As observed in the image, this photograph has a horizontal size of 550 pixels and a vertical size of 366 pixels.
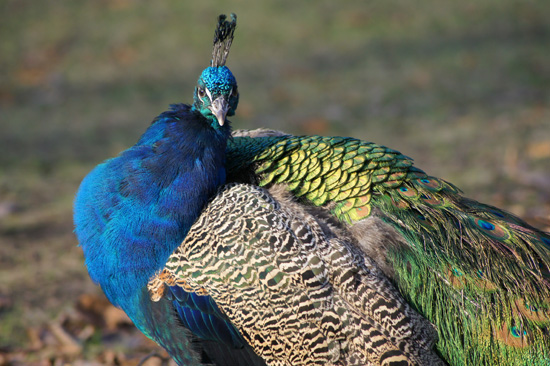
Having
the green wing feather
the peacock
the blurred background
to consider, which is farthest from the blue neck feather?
the blurred background

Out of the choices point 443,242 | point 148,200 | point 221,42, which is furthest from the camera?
point 221,42

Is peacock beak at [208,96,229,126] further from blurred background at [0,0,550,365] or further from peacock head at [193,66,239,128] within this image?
blurred background at [0,0,550,365]

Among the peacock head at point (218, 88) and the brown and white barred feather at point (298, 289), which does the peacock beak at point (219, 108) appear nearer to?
the peacock head at point (218, 88)

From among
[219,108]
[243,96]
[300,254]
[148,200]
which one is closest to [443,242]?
[300,254]

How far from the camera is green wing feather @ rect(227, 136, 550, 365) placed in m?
2.98

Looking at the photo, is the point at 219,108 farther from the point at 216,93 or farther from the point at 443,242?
the point at 443,242

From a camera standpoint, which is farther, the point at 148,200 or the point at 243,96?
the point at 243,96

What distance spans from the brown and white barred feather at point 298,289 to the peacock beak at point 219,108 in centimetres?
46

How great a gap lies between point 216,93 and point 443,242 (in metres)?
1.34

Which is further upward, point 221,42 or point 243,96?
point 243,96

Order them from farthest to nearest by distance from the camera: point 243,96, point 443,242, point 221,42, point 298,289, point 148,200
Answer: point 243,96
point 221,42
point 148,200
point 443,242
point 298,289

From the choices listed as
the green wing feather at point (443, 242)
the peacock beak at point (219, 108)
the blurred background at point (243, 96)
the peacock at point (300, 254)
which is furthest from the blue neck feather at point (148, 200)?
the blurred background at point (243, 96)

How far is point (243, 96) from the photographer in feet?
27.6

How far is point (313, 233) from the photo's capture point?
3.06m
